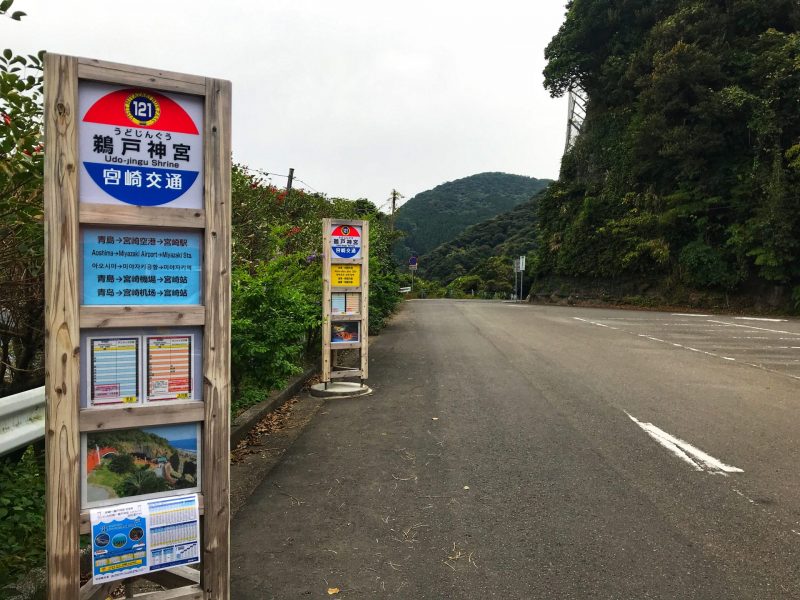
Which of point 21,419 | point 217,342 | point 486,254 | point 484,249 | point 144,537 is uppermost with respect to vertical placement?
point 484,249

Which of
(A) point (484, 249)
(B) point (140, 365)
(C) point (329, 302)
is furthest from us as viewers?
(A) point (484, 249)

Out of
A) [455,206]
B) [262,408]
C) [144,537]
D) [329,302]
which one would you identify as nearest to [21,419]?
[144,537]

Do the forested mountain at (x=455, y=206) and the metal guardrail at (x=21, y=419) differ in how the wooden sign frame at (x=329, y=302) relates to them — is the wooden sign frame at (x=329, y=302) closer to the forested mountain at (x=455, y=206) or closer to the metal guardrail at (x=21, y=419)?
the metal guardrail at (x=21, y=419)

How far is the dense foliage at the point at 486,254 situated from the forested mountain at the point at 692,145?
3027cm

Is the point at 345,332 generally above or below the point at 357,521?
above

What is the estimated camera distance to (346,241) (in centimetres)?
841

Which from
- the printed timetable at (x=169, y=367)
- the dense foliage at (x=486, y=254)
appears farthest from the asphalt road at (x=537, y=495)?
the dense foliage at (x=486, y=254)

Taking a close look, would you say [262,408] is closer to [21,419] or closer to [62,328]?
[21,419]

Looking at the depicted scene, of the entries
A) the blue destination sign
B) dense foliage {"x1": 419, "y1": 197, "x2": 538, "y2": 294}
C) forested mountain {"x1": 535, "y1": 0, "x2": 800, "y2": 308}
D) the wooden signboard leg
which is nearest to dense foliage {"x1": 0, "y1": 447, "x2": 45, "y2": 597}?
the wooden signboard leg

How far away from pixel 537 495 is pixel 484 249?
8702 centimetres

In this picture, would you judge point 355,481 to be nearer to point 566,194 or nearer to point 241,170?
point 241,170

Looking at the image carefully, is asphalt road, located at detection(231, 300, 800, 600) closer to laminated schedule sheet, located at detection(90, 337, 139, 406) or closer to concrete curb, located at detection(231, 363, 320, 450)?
concrete curb, located at detection(231, 363, 320, 450)

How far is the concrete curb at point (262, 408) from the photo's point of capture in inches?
228

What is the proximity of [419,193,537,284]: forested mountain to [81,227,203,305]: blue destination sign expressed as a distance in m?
70.3
